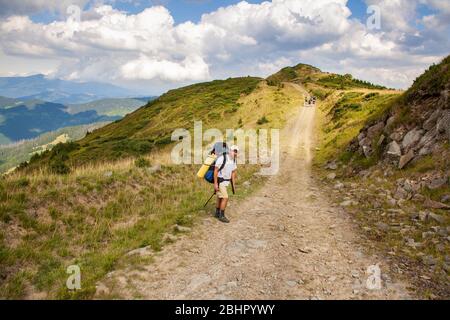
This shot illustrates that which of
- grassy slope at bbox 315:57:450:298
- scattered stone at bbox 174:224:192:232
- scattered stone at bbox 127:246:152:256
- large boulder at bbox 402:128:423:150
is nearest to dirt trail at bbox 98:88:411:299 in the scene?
scattered stone at bbox 174:224:192:232

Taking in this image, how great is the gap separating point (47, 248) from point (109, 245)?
167cm

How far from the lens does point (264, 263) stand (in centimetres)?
905

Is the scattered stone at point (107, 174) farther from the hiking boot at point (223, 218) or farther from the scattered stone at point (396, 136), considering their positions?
the scattered stone at point (396, 136)

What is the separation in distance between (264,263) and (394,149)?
10754mm

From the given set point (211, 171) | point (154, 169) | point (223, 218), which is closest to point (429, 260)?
point (223, 218)

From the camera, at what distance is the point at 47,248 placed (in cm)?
970

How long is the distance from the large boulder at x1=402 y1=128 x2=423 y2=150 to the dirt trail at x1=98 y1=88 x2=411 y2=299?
5254 millimetres

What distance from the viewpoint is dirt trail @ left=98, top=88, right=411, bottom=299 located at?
7602 mm

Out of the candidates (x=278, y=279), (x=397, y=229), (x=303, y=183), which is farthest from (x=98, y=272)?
(x=303, y=183)

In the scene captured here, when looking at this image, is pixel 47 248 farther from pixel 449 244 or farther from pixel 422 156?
pixel 422 156

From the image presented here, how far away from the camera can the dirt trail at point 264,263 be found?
24.9ft

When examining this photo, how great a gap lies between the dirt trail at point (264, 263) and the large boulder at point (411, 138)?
17.2ft

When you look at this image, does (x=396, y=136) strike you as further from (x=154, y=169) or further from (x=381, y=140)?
(x=154, y=169)

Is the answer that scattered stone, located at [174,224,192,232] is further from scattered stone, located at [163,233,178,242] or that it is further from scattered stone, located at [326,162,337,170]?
scattered stone, located at [326,162,337,170]
